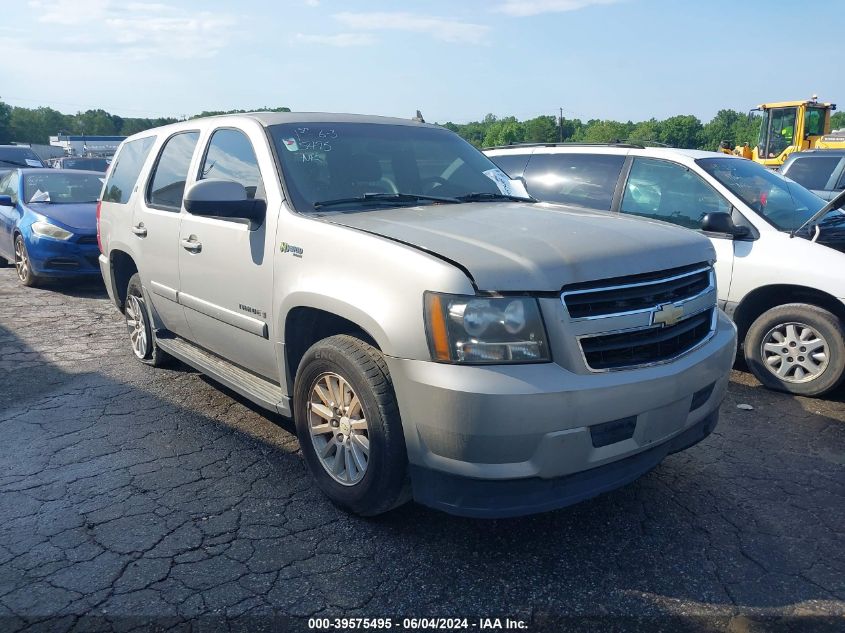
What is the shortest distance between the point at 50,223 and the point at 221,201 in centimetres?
668

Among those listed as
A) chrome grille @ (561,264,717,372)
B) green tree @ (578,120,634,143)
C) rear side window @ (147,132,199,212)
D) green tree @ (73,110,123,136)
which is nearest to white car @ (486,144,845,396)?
chrome grille @ (561,264,717,372)

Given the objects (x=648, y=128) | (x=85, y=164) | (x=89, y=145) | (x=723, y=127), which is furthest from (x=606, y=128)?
(x=85, y=164)

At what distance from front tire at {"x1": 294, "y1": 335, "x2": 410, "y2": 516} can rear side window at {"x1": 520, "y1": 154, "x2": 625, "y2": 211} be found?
358 cm

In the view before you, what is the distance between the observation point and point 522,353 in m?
2.64

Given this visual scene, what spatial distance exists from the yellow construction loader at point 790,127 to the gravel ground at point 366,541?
17.3m

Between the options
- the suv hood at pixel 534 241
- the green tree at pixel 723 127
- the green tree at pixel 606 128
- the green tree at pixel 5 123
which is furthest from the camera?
the green tree at pixel 5 123

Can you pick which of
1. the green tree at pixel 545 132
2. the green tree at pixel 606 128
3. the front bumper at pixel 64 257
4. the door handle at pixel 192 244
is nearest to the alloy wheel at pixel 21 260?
the front bumper at pixel 64 257

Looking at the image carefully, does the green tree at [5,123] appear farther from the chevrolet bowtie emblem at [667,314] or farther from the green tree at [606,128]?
the chevrolet bowtie emblem at [667,314]

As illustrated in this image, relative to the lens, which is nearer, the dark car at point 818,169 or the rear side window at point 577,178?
the rear side window at point 577,178

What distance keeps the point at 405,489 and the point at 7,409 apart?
Result: 333cm

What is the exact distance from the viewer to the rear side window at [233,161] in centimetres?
389

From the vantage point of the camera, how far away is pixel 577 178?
20.5 ft

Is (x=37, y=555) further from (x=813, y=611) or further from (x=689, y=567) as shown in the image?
(x=813, y=611)

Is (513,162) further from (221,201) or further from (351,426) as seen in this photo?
(351,426)
